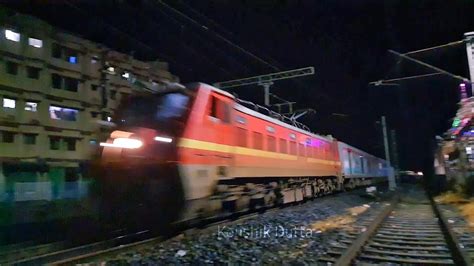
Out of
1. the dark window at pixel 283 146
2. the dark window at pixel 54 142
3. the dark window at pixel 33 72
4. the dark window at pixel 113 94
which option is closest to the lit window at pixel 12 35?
the dark window at pixel 33 72

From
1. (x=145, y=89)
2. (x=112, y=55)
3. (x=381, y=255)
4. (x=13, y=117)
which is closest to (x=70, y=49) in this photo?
(x=112, y=55)

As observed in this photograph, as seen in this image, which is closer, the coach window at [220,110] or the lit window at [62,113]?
the coach window at [220,110]

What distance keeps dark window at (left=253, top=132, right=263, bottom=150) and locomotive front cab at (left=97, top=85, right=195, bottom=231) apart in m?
2.96

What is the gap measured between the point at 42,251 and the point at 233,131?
467 cm

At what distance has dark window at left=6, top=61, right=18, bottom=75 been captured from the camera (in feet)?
78.4

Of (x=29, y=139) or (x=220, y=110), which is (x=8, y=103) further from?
(x=220, y=110)

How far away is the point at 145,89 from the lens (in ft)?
30.3

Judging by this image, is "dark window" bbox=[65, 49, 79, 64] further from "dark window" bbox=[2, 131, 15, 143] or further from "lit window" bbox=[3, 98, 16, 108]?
"dark window" bbox=[2, 131, 15, 143]

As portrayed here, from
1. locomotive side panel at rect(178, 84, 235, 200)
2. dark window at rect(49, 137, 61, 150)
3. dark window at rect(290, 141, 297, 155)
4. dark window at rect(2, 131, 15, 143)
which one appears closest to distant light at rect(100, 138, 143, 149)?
locomotive side panel at rect(178, 84, 235, 200)

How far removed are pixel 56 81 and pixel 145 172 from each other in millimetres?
22833

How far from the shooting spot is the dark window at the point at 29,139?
24656mm

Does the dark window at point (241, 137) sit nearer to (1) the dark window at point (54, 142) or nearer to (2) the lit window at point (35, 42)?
(1) the dark window at point (54, 142)

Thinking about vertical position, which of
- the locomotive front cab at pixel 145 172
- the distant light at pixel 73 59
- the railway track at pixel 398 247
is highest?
the distant light at pixel 73 59

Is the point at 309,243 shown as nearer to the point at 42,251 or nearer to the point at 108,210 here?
the point at 108,210
